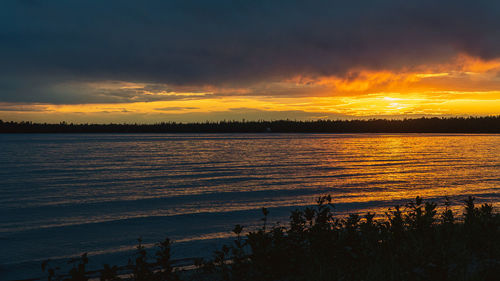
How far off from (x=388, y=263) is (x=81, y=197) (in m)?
18.8

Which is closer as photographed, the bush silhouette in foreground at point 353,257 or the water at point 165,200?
the bush silhouette in foreground at point 353,257

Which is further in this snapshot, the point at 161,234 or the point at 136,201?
the point at 136,201

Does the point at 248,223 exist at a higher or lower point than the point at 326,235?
lower

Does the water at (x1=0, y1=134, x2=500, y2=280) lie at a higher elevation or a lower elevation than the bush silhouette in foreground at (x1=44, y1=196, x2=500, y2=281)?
lower

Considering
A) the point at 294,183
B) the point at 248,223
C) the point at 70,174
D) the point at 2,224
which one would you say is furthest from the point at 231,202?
the point at 70,174

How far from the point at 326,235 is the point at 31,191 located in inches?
875

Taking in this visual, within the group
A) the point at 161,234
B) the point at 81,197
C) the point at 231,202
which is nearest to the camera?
the point at 161,234

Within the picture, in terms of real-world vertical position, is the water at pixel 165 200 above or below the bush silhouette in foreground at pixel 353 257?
below

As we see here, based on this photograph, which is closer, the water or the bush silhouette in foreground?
the bush silhouette in foreground

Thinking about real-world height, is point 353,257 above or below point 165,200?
above

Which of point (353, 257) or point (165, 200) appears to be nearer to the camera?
point (353, 257)

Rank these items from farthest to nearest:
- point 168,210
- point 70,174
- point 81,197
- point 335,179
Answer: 1. point 70,174
2. point 335,179
3. point 81,197
4. point 168,210

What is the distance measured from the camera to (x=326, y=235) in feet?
29.1

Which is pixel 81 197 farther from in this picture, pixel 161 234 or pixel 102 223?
pixel 161 234
